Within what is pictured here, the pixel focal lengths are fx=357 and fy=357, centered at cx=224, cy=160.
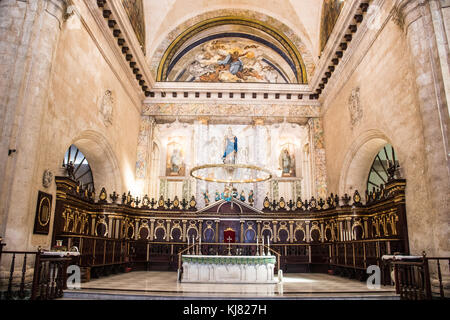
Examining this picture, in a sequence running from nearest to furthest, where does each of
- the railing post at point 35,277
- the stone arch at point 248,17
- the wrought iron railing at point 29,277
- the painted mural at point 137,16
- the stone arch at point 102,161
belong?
the railing post at point 35,277, the wrought iron railing at point 29,277, the stone arch at point 102,161, the painted mural at point 137,16, the stone arch at point 248,17

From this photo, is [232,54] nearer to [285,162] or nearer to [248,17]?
[248,17]

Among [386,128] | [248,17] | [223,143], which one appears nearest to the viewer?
[386,128]

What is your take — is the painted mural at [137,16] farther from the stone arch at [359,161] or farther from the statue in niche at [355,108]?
the stone arch at [359,161]

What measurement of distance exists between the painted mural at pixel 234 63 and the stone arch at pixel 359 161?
25.6 ft

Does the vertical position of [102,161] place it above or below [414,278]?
above

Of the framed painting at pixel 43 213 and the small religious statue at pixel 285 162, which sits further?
the small religious statue at pixel 285 162

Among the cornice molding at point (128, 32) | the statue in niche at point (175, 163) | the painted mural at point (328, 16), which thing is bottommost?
the statue in niche at point (175, 163)

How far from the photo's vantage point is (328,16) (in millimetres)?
15359

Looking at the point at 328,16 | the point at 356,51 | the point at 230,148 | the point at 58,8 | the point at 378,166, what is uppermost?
the point at 328,16

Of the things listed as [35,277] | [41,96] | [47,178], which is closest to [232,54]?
[41,96]

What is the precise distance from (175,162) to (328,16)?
984 centimetres

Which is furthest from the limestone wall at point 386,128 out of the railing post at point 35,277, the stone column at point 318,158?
the railing post at point 35,277

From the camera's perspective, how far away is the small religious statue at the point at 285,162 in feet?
59.1
